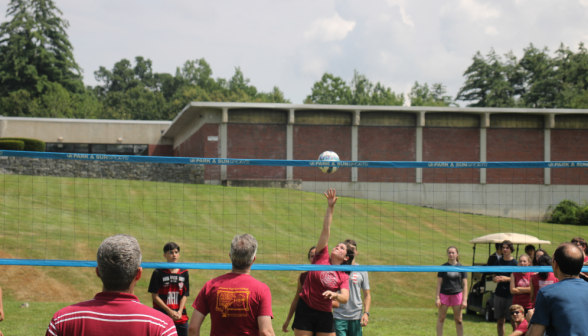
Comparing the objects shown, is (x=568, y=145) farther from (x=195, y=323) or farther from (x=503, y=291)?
(x=195, y=323)

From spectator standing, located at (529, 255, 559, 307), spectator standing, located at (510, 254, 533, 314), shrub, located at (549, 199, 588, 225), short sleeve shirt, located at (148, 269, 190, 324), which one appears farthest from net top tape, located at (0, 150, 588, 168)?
shrub, located at (549, 199, 588, 225)

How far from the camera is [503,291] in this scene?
9938mm

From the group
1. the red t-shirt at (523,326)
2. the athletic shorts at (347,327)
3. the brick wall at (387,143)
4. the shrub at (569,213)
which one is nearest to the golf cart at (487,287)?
the red t-shirt at (523,326)

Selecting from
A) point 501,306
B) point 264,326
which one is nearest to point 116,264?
point 264,326

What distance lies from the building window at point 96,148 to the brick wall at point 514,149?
86.4 ft

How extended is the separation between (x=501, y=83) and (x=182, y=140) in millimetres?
47971

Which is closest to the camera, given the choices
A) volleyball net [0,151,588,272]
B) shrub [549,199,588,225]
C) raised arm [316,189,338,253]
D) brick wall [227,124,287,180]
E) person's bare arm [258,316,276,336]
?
person's bare arm [258,316,276,336]

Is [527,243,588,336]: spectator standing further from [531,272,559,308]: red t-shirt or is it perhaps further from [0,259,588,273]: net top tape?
[531,272,559,308]: red t-shirt

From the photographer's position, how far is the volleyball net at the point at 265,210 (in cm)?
1609

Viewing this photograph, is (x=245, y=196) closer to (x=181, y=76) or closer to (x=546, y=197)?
(x=546, y=197)

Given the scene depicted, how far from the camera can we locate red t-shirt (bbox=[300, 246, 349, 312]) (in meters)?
5.96

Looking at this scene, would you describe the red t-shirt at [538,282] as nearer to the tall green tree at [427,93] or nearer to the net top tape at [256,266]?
the net top tape at [256,266]

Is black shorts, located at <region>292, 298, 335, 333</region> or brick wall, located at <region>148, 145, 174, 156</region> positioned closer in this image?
black shorts, located at <region>292, 298, 335, 333</region>

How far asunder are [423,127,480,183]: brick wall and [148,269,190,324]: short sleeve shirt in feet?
92.3
